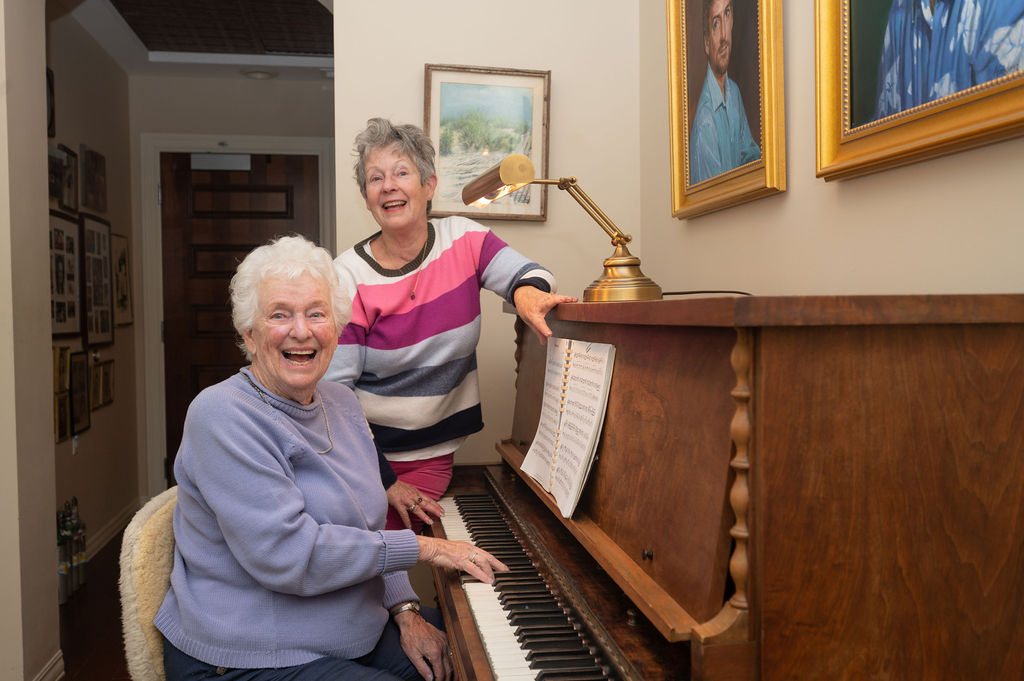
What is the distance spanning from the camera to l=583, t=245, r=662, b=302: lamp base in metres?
1.81

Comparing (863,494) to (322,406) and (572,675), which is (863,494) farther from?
(322,406)

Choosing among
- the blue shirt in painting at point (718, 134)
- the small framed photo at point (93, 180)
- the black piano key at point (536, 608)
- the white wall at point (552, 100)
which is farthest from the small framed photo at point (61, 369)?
the black piano key at point (536, 608)

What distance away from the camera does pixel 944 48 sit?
1.29 m

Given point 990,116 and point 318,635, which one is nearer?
point 990,116

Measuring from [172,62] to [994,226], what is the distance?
5279 mm

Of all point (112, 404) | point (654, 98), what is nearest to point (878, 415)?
point (654, 98)

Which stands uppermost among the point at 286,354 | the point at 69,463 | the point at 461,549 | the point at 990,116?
the point at 990,116

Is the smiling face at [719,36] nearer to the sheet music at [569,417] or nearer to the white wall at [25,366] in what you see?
the sheet music at [569,417]

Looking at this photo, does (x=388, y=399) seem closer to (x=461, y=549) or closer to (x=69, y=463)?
(x=461, y=549)

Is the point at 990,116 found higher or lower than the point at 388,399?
higher

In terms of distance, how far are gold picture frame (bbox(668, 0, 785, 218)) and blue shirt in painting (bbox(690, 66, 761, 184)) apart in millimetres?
20

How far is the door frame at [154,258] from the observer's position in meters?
5.39

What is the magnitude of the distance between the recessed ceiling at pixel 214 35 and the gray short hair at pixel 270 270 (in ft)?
9.66

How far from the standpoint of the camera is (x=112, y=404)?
192 inches
